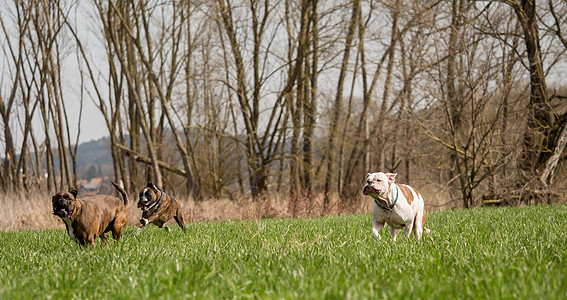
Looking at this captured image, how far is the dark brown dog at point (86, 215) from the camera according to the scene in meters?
5.91

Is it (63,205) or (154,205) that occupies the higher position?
(63,205)

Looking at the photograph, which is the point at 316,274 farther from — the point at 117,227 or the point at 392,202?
the point at 117,227

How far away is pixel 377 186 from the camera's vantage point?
5.75m

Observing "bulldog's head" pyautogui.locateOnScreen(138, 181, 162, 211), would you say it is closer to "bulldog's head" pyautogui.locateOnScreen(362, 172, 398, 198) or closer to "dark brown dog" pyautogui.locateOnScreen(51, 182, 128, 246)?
"dark brown dog" pyautogui.locateOnScreen(51, 182, 128, 246)

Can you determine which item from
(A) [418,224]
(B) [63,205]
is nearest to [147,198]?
(B) [63,205]

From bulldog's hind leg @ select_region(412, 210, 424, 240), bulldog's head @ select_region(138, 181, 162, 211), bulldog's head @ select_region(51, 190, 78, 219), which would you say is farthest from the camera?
bulldog's head @ select_region(138, 181, 162, 211)

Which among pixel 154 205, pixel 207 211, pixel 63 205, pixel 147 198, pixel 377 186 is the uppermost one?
pixel 377 186

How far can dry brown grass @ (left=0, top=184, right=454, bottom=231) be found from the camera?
1404 centimetres

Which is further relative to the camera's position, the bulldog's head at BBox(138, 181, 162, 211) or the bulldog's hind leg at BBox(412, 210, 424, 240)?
the bulldog's head at BBox(138, 181, 162, 211)

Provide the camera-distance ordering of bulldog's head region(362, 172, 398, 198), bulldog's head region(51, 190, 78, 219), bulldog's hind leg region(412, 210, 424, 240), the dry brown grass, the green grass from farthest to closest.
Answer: the dry brown grass < bulldog's hind leg region(412, 210, 424, 240) < bulldog's head region(51, 190, 78, 219) < bulldog's head region(362, 172, 398, 198) < the green grass

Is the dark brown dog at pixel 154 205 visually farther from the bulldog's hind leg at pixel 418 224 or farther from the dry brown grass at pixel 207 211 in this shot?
the dry brown grass at pixel 207 211

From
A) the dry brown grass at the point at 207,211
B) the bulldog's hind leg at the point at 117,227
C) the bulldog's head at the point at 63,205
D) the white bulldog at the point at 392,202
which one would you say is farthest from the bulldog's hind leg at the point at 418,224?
the dry brown grass at the point at 207,211

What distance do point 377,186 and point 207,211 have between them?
11.2 m

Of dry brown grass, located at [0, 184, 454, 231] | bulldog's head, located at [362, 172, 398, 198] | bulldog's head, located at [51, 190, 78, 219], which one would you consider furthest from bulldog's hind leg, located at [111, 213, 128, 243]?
dry brown grass, located at [0, 184, 454, 231]
